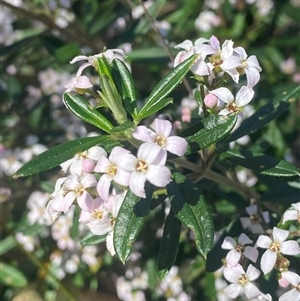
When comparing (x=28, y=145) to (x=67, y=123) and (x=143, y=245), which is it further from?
(x=143, y=245)

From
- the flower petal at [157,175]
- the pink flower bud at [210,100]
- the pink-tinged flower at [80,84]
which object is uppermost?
the pink-tinged flower at [80,84]

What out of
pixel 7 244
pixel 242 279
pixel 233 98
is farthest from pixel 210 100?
pixel 7 244

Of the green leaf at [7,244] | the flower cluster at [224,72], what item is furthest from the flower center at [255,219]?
the green leaf at [7,244]

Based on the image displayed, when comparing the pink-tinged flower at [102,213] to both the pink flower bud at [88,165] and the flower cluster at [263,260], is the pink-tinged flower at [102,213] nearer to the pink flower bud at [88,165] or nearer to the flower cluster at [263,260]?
the pink flower bud at [88,165]

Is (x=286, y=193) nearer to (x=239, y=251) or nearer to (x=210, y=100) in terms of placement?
(x=239, y=251)

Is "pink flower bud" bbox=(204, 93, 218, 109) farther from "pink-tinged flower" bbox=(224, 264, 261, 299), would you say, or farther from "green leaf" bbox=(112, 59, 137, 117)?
"pink-tinged flower" bbox=(224, 264, 261, 299)

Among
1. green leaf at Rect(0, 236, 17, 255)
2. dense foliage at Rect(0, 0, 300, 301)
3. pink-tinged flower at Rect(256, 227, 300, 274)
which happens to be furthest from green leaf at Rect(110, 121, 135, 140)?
green leaf at Rect(0, 236, 17, 255)
